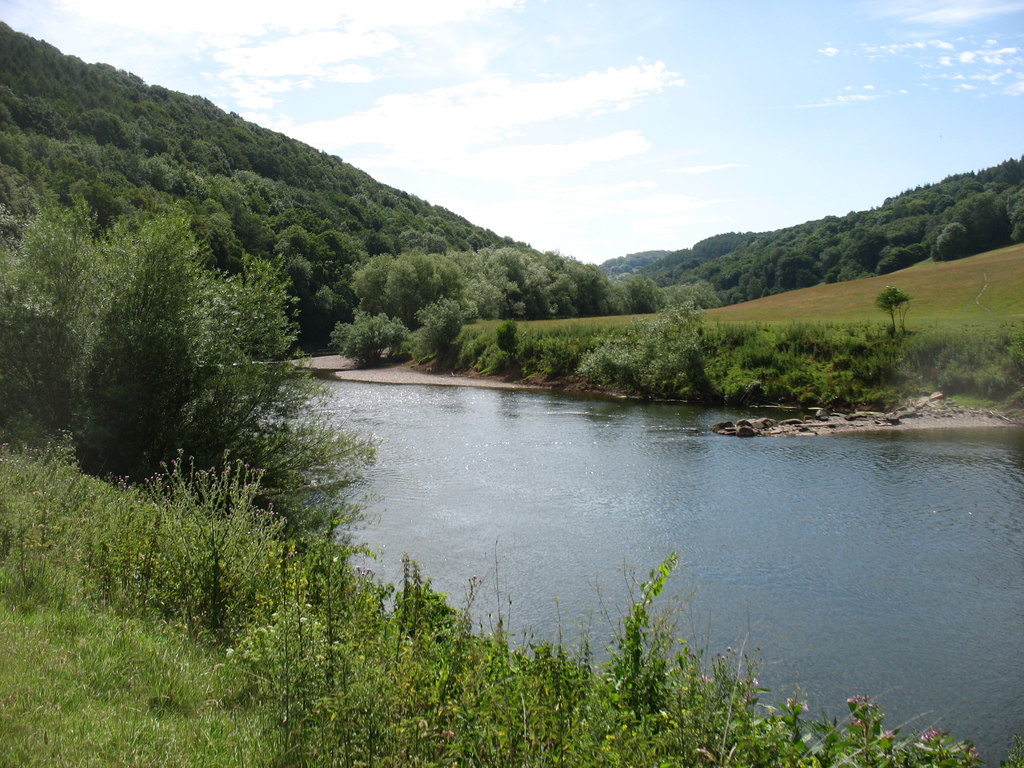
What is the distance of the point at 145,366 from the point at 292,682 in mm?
11754

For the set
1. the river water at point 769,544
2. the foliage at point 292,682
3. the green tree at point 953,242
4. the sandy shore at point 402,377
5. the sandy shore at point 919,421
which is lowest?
the river water at point 769,544

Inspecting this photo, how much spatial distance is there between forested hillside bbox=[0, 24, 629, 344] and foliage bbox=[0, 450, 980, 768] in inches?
1660

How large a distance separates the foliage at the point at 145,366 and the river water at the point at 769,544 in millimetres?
2842

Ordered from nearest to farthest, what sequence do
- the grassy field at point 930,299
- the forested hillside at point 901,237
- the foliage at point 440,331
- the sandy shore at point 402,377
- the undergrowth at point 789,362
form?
1. the undergrowth at point 789,362
2. the grassy field at point 930,299
3. the sandy shore at point 402,377
4. the foliage at point 440,331
5. the forested hillside at point 901,237

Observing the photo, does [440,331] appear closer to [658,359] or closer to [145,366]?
[658,359]

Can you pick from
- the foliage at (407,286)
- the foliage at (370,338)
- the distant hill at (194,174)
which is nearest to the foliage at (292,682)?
the distant hill at (194,174)

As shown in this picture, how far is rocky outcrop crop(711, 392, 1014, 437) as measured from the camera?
3127cm

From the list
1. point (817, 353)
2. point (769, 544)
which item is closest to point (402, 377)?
point (817, 353)

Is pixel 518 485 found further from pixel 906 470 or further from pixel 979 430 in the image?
pixel 979 430

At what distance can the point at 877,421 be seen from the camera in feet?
109

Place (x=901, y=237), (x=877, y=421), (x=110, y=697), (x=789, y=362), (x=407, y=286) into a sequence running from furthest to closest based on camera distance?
(x=901, y=237), (x=407, y=286), (x=789, y=362), (x=877, y=421), (x=110, y=697)

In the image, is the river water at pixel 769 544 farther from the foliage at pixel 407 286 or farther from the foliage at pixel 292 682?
the foliage at pixel 407 286

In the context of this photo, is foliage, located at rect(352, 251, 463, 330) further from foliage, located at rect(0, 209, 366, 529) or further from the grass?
foliage, located at rect(0, 209, 366, 529)

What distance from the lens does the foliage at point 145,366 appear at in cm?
1416
